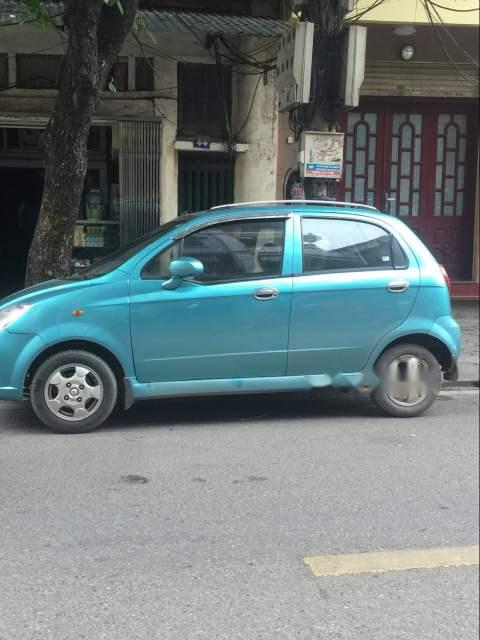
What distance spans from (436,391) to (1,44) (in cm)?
727

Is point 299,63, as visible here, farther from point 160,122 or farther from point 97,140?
point 97,140

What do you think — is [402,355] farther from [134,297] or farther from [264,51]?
[264,51]

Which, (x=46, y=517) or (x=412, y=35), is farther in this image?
(x=412, y=35)

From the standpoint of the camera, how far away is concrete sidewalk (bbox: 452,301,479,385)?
785cm

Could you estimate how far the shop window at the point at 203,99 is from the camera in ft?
32.8

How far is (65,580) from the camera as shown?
3.20m

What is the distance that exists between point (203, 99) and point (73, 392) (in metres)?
6.18

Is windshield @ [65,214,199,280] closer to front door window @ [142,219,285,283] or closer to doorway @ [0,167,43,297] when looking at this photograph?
front door window @ [142,219,285,283]

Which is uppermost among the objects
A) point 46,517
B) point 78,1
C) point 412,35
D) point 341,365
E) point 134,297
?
point 412,35

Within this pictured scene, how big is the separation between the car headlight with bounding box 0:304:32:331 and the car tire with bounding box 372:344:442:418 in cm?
→ 292

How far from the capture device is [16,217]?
11.4 meters

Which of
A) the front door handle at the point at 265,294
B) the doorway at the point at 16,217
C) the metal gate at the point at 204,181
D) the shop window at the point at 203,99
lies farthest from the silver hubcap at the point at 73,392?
the doorway at the point at 16,217

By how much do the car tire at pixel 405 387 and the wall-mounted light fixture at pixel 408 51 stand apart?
6001 mm

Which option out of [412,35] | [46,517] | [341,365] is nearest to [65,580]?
[46,517]
